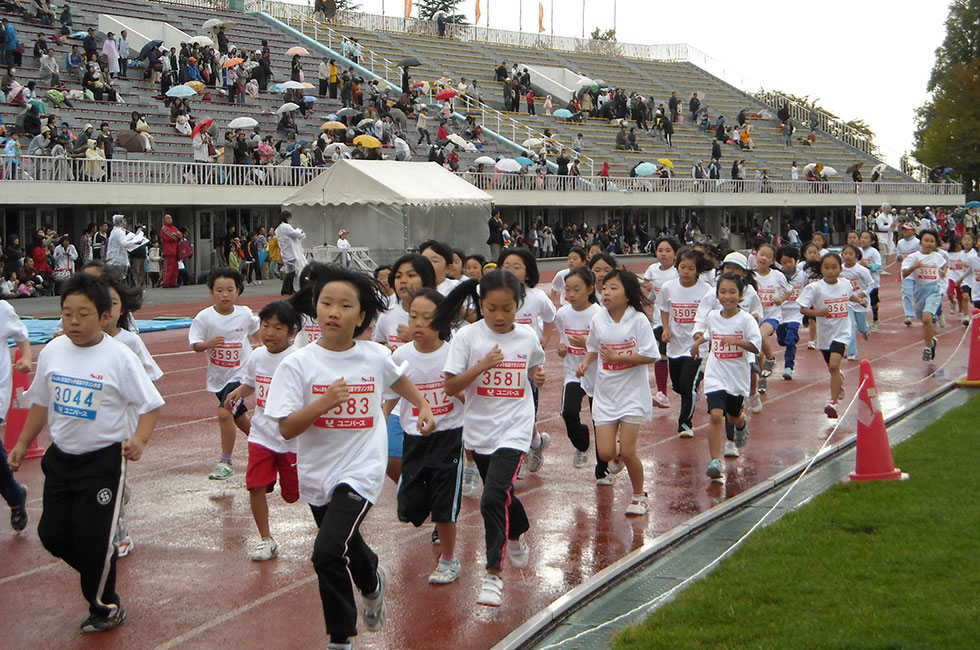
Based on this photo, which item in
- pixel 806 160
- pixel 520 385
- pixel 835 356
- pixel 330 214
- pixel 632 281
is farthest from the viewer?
pixel 806 160

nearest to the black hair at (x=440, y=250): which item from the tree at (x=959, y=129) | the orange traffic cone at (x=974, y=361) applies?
the orange traffic cone at (x=974, y=361)

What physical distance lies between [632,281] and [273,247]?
24192 millimetres

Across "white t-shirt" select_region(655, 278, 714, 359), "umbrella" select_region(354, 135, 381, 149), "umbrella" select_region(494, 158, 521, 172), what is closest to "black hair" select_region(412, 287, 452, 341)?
"white t-shirt" select_region(655, 278, 714, 359)

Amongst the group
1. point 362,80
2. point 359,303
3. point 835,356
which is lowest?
point 835,356

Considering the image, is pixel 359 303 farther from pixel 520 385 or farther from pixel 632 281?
pixel 632 281

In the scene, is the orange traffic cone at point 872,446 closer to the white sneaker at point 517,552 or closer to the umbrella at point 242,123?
the white sneaker at point 517,552

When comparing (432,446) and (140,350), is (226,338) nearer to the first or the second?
(140,350)

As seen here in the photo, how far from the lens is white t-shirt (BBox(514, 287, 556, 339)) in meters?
10.0

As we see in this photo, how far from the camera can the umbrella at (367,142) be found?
111 feet

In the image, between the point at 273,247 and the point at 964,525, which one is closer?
the point at 964,525

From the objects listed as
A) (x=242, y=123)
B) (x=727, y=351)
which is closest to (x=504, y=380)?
(x=727, y=351)

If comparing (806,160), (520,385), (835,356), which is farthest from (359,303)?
(806,160)

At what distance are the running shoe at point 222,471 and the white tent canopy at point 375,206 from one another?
20.4 meters

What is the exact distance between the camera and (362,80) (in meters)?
44.2
